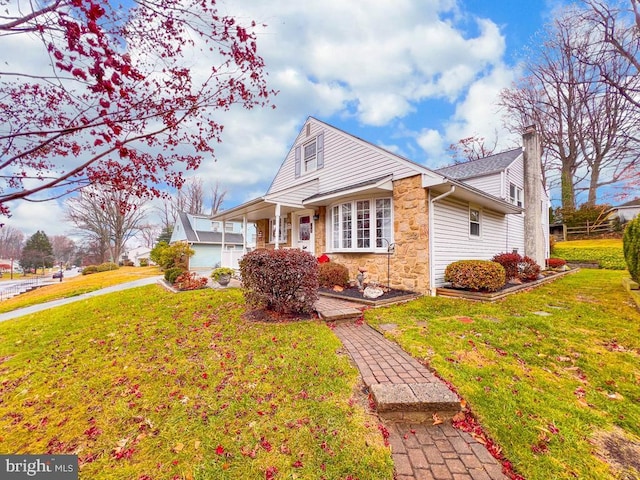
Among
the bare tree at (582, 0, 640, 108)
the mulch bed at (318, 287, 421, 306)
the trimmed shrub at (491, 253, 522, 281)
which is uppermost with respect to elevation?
the bare tree at (582, 0, 640, 108)

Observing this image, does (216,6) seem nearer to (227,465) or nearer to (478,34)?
(227,465)

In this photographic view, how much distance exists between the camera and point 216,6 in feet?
9.68

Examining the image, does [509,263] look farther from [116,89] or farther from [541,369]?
[116,89]

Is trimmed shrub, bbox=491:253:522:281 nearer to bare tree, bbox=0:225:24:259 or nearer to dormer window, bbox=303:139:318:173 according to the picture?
dormer window, bbox=303:139:318:173

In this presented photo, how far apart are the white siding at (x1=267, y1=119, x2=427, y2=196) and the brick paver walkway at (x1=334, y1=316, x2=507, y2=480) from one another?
6.29m

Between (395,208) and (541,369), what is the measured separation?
5.79m

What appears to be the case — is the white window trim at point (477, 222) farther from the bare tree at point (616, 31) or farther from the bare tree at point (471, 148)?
the bare tree at point (471, 148)

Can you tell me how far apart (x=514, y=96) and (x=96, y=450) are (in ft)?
94.7

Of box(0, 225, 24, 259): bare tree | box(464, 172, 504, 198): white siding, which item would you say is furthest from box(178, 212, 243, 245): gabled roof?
box(0, 225, 24, 259): bare tree

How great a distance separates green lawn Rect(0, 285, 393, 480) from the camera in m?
2.01

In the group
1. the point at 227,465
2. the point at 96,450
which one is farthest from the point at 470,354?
the point at 96,450

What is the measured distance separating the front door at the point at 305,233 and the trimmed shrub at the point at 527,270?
8.54m

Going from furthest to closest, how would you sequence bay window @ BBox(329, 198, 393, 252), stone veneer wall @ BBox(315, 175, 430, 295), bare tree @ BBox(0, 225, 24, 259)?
bare tree @ BBox(0, 225, 24, 259) → bay window @ BBox(329, 198, 393, 252) → stone veneer wall @ BBox(315, 175, 430, 295)

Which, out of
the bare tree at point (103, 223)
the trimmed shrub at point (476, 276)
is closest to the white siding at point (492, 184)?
the trimmed shrub at point (476, 276)
